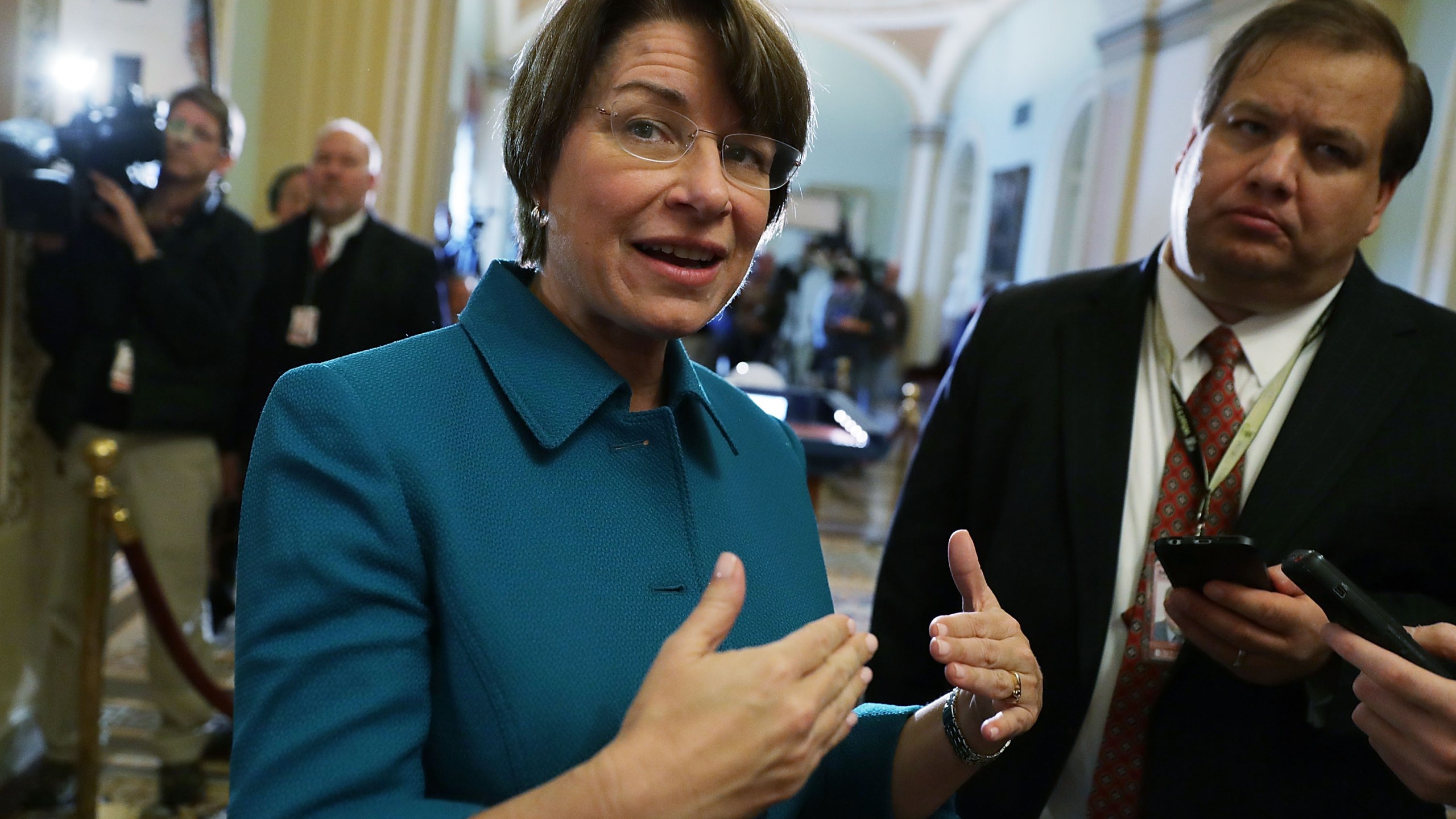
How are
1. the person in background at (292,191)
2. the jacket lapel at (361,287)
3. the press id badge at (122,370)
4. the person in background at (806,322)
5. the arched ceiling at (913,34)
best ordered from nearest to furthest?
the press id badge at (122,370) → the jacket lapel at (361,287) → the person in background at (292,191) → the person in background at (806,322) → the arched ceiling at (913,34)

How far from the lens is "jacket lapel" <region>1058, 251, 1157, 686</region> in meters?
1.88

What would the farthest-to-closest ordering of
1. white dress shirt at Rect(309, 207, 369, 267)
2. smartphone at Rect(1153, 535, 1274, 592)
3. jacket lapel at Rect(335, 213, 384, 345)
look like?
white dress shirt at Rect(309, 207, 369, 267)
jacket lapel at Rect(335, 213, 384, 345)
smartphone at Rect(1153, 535, 1274, 592)

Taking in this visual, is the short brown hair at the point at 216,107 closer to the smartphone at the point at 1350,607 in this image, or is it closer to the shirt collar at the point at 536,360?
the shirt collar at the point at 536,360

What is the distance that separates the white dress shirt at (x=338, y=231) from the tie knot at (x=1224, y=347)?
10.1 feet

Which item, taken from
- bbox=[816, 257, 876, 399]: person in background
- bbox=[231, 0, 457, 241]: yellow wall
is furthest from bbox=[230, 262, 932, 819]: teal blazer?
bbox=[816, 257, 876, 399]: person in background

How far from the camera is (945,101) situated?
19.7 m

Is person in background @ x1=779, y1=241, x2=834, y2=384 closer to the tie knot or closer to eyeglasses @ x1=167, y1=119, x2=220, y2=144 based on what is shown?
eyeglasses @ x1=167, y1=119, x2=220, y2=144

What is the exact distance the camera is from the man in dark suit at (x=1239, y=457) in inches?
72.9

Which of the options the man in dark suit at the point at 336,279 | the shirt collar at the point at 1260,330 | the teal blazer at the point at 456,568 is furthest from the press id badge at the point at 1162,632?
the man in dark suit at the point at 336,279

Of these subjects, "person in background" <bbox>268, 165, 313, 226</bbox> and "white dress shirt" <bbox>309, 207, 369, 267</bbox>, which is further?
"person in background" <bbox>268, 165, 313, 226</bbox>

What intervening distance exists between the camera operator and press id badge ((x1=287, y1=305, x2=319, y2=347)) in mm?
239

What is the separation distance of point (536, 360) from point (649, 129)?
286mm

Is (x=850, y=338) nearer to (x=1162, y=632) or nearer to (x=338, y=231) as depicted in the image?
(x=338, y=231)

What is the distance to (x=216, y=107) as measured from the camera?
3.77 m
